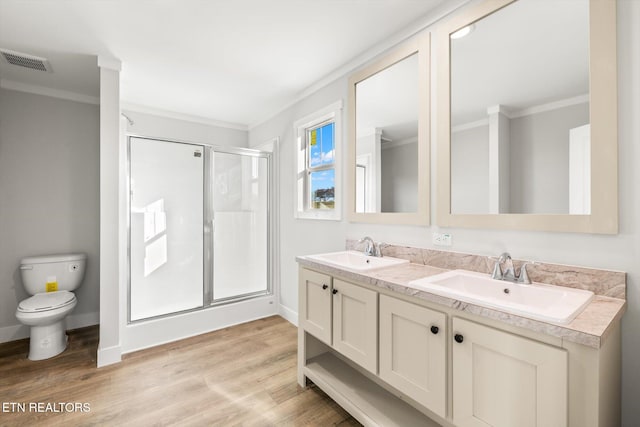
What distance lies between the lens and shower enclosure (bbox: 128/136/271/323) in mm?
Answer: 2850

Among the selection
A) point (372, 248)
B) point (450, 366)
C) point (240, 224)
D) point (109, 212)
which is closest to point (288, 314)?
point (240, 224)

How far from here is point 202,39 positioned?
6.89ft

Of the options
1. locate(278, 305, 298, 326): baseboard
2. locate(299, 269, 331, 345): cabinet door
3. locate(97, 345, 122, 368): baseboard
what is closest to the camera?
locate(299, 269, 331, 345): cabinet door

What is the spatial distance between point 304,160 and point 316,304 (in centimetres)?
166

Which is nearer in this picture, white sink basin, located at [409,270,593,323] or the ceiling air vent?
white sink basin, located at [409,270,593,323]

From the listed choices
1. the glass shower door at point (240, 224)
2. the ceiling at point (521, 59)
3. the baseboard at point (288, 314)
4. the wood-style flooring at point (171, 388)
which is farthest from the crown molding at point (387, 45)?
the wood-style flooring at point (171, 388)

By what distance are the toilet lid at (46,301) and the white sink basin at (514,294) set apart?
9.47 feet

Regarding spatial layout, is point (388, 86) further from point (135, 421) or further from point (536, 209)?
point (135, 421)

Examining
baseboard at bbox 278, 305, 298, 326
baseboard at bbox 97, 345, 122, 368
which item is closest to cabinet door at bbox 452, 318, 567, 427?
baseboard at bbox 278, 305, 298, 326

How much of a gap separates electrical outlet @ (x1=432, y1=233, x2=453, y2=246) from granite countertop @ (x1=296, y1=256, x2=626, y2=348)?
162mm

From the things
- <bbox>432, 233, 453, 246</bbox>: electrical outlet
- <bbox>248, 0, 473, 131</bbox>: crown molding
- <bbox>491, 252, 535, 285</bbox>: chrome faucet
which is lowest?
<bbox>491, 252, 535, 285</bbox>: chrome faucet

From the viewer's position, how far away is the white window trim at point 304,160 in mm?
2533

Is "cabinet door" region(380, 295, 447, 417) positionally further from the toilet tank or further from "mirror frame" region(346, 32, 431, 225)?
the toilet tank

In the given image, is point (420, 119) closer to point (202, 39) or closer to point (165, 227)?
point (202, 39)
